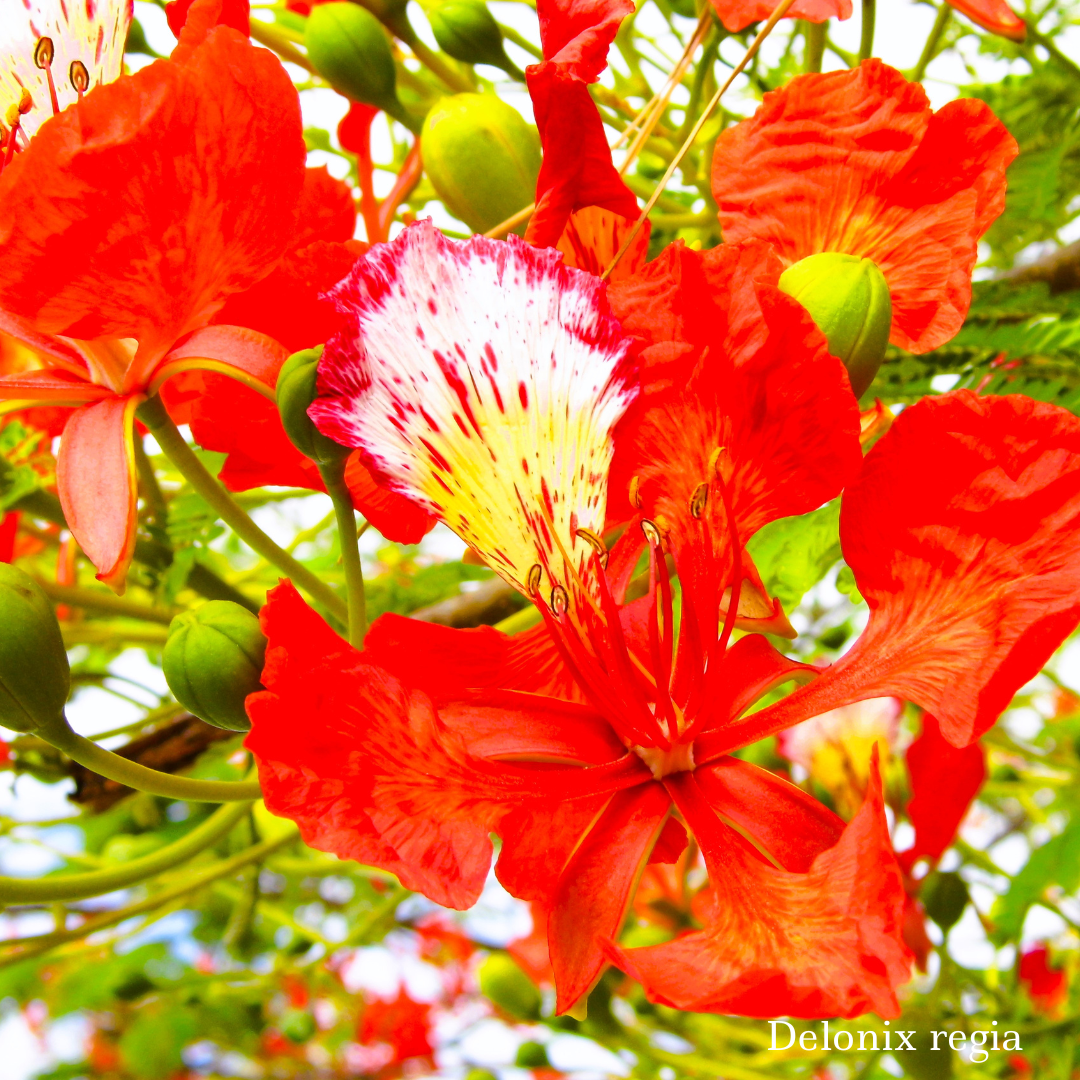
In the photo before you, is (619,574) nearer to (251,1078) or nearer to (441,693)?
(441,693)

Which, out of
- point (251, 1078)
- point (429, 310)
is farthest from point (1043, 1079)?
point (251, 1078)

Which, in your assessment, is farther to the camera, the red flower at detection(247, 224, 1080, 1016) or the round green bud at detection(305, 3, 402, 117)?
the round green bud at detection(305, 3, 402, 117)

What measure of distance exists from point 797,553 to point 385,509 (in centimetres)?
33

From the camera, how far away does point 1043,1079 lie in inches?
61.1

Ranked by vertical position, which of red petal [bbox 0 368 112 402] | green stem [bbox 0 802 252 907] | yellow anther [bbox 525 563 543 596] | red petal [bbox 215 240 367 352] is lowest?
green stem [bbox 0 802 252 907]

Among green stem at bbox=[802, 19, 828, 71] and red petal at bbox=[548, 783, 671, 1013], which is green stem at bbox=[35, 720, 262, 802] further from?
green stem at bbox=[802, 19, 828, 71]

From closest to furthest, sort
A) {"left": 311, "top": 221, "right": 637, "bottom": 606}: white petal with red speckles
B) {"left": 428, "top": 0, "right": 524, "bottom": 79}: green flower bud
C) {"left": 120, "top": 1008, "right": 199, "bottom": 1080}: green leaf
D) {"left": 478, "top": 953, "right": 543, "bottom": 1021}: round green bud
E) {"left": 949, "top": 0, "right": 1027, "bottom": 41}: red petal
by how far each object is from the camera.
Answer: {"left": 311, "top": 221, "right": 637, "bottom": 606}: white petal with red speckles → {"left": 949, "top": 0, "right": 1027, "bottom": 41}: red petal → {"left": 428, "top": 0, "right": 524, "bottom": 79}: green flower bud → {"left": 478, "top": 953, "right": 543, "bottom": 1021}: round green bud → {"left": 120, "top": 1008, "right": 199, "bottom": 1080}: green leaf

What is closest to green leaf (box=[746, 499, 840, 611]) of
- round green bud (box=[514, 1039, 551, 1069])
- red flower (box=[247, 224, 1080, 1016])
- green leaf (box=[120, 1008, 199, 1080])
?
red flower (box=[247, 224, 1080, 1016])

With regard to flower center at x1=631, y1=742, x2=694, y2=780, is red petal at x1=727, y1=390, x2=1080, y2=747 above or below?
above

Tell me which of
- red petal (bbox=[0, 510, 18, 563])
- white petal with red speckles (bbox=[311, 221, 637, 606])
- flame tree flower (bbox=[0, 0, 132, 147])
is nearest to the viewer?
white petal with red speckles (bbox=[311, 221, 637, 606])

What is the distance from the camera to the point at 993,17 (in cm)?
95

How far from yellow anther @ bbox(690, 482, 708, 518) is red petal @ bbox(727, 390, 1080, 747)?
8 cm

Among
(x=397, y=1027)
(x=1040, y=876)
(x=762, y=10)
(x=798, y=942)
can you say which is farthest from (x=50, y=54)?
(x=397, y=1027)

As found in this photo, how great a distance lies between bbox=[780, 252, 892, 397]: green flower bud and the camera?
0.68 meters
